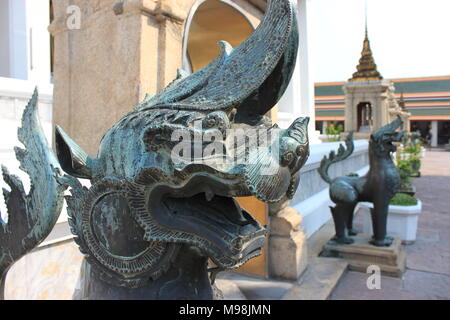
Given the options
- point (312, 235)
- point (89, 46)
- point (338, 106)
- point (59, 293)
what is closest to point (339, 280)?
point (312, 235)

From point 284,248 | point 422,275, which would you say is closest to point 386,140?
point 422,275

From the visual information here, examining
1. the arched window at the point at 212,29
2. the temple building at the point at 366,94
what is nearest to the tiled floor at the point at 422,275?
the arched window at the point at 212,29

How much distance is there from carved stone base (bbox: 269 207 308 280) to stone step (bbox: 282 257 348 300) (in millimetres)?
140

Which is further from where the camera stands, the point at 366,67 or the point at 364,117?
the point at 364,117

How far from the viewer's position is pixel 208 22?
10.6 ft

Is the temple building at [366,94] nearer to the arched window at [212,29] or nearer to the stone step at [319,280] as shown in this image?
the stone step at [319,280]

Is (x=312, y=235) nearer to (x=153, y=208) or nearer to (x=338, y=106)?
(x=153, y=208)

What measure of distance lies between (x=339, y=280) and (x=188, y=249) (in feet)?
11.1

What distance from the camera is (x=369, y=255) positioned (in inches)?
171

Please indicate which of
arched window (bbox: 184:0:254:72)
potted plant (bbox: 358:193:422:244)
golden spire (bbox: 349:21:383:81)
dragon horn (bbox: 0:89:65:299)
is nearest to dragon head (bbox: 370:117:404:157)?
potted plant (bbox: 358:193:422:244)

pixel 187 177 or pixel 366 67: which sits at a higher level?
pixel 366 67

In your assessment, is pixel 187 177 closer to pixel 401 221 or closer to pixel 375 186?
pixel 375 186

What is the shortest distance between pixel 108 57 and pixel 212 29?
1.42 meters

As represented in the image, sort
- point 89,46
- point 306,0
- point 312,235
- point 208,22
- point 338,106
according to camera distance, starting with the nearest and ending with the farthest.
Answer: point 89,46 → point 208,22 → point 312,235 → point 306,0 → point 338,106
